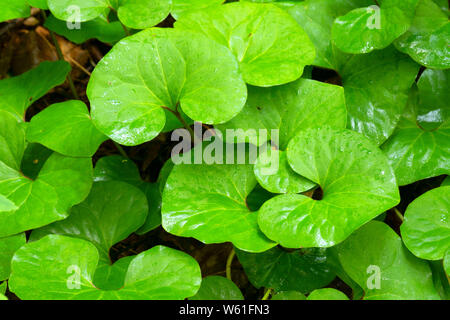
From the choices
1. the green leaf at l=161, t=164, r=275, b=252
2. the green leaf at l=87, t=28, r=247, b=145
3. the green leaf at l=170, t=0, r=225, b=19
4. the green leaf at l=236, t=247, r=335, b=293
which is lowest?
the green leaf at l=236, t=247, r=335, b=293

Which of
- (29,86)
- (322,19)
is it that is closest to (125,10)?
(29,86)

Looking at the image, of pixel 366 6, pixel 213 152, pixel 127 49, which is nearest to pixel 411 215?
pixel 213 152

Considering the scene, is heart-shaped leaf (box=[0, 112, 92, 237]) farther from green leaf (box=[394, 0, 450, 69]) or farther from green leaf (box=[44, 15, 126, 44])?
green leaf (box=[394, 0, 450, 69])

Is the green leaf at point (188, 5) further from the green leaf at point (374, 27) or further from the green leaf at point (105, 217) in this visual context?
the green leaf at point (105, 217)

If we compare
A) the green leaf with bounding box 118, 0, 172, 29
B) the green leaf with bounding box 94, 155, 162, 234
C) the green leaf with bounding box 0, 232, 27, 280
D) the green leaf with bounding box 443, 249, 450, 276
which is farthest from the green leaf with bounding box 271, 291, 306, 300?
the green leaf with bounding box 118, 0, 172, 29

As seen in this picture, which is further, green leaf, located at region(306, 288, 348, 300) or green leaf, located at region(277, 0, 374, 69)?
green leaf, located at region(277, 0, 374, 69)

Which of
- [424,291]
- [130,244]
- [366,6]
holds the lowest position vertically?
[130,244]
